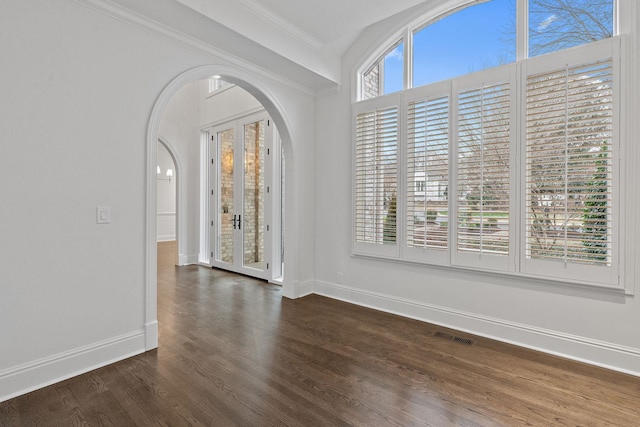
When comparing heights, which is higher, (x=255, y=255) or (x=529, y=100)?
(x=529, y=100)

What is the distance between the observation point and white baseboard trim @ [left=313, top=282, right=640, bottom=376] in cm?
252

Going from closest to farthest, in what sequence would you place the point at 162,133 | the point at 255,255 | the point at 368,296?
the point at 368,296
the point at 255,255
the point at 162,133

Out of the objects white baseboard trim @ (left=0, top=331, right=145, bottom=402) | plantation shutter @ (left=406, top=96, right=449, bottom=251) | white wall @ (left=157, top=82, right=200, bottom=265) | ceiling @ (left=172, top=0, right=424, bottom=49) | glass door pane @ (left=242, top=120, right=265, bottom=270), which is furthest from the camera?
white wall @ (left=157, top=82, right=200, bottom=265)

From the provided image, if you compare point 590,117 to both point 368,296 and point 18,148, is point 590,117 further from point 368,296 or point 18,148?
point 18,148

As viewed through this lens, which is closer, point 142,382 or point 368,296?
point 142,382

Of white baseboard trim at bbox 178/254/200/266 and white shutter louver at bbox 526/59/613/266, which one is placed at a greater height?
white shutter louver at bbox 526/59/613/266

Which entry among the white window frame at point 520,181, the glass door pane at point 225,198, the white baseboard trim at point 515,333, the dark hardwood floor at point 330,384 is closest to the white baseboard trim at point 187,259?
the glass door pane at point 225,198

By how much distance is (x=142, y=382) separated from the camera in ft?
7.50

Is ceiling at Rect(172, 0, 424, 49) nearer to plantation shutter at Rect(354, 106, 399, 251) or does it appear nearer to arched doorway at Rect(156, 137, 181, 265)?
plantation shutter at Rect(354, 106, 399, 251)

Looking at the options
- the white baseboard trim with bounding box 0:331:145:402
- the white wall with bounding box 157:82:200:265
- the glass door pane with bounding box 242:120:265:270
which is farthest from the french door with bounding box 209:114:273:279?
the white baseboard trim with bounding box 0:331:145:402

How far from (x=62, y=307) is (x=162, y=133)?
447 cm

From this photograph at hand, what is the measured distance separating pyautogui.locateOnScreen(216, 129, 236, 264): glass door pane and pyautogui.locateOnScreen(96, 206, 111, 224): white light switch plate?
3392 mm

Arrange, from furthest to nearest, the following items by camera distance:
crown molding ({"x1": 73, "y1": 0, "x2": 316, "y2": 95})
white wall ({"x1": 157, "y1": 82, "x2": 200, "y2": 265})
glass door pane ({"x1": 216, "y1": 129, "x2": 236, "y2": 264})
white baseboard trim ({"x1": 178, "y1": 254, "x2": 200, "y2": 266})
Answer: white baseboard trim ({"x1": 178, "y1": 254, "x2": 200, "y2": 266}), white wall ({"x1": 157, "y1": 82, "x2": 200, "y2": 265}), glass door pane ({"x1": 216, "y1": 129, "x2": 236, "y2": 264}), crown molding ({"x1": 73, "y1": 0, "x2": 316, "y2": 95})

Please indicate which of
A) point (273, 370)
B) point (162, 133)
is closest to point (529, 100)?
point (273, 370)
